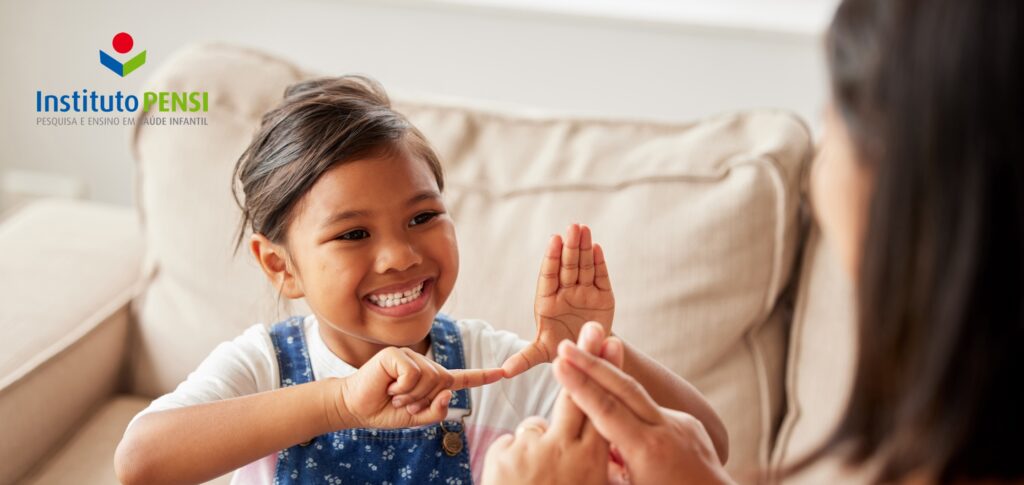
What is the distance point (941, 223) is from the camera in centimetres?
62

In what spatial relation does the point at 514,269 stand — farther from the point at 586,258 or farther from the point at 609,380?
the point at 609,380

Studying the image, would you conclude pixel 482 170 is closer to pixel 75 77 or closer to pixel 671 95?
pixel 671 95

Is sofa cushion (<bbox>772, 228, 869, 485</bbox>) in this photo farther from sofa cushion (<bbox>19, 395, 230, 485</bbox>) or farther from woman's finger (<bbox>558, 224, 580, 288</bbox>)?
sofa cushion (<bbox>19, 395, 230, 485</bbox>)

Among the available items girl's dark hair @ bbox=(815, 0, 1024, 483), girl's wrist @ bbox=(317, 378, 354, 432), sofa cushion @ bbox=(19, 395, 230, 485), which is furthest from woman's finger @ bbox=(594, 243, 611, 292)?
sofa cushion @ bbox=(19, 395, 230, 485)

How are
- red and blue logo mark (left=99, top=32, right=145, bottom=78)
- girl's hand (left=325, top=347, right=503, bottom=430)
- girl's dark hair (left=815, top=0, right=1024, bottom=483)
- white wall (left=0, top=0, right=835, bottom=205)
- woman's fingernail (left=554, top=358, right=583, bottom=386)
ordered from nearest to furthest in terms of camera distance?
girl's dark hair (left=815, top=0, right=1024, bottom=483) < woman's fingernail (left=554, top=358, right=583, bottom=386) < girl's hand (left=325, top=347, right=503, bottom=430) < white wall (left=0, top=0, right=835, bottom=205) < red and blue logo mark (left=99, top=32, right=145, bottom=78)

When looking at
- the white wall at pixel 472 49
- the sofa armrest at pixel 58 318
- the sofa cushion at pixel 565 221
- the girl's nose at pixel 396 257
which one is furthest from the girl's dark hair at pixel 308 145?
the white wall at pixel 472 49

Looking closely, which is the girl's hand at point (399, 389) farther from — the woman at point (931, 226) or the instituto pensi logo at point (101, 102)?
the instituto pensi logo at point (101, 102)

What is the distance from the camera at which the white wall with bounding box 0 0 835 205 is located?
6.68 feet

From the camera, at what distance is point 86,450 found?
4.82ft

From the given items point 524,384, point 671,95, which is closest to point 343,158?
point 524,384

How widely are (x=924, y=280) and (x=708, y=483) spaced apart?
323 millimetres

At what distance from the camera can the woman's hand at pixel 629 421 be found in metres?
0.86

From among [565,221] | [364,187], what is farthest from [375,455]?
[565,221]

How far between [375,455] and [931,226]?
2.36 ft
